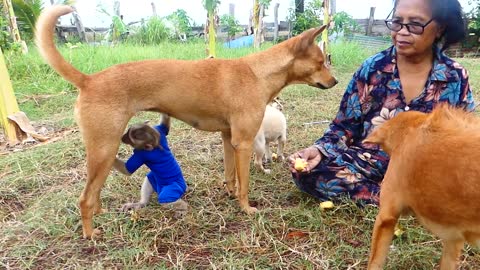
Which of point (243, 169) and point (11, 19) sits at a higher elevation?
point (11, 19)

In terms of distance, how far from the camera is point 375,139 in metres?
2.16

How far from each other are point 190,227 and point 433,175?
5.87 ft

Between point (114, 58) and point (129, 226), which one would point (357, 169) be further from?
point (114, 58)

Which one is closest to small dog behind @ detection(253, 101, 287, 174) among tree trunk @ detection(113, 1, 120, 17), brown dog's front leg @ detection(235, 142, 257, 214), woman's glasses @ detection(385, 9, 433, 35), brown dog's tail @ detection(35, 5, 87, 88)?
brown dog's front leg @ detection(235, 142, 257, 214)

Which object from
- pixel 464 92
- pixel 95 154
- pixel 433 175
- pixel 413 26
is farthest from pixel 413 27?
pixel 95 154

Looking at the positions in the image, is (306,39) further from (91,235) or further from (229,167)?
(91,235)

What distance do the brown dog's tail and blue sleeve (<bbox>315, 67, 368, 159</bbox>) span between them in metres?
1.85

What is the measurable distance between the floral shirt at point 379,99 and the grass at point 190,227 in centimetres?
45

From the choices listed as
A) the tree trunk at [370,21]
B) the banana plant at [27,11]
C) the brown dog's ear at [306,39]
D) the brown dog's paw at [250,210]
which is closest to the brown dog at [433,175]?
the brown dog's paw at [250,210]

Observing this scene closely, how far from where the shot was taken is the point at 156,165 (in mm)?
3180

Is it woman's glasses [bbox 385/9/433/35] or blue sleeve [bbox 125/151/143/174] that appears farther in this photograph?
blue sleeve [bbox 125/151/143/174]

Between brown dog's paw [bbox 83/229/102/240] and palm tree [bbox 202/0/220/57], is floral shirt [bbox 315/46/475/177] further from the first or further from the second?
palm tree [bbox 202/0/220/57]

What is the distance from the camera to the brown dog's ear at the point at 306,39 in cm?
342

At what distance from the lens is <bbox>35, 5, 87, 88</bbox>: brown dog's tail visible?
2863 millimetres
